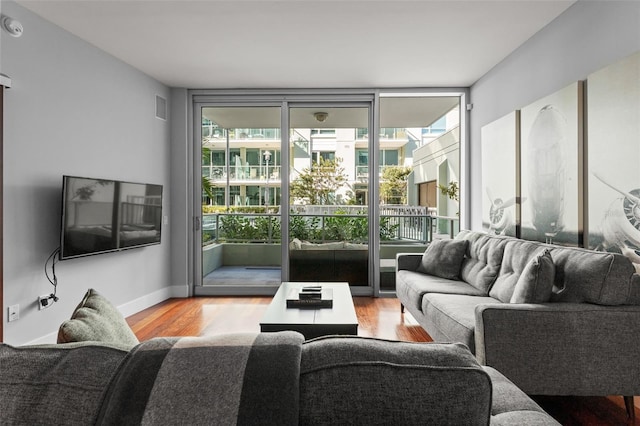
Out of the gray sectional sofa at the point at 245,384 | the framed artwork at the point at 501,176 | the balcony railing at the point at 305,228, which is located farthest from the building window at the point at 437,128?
the gray sectional sofa at the point at 245,384

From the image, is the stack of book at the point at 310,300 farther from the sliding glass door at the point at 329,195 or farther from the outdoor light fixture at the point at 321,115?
the outdoor light fixture at the point at 321,115

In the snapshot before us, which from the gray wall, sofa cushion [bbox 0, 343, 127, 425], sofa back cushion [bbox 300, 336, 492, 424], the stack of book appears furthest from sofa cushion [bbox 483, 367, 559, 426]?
the gray wall

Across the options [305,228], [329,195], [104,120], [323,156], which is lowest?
[305,228]

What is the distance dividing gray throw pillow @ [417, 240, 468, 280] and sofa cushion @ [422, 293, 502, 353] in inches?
27.5

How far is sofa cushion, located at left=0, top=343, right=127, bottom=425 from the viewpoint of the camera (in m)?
0.66

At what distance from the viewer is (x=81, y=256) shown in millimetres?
3387

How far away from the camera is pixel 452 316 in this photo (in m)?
2.54

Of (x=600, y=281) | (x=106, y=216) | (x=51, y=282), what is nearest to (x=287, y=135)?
(x=106, y=216)

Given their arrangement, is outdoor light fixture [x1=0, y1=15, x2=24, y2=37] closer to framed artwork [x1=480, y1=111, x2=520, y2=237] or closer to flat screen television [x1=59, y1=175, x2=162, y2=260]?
flat screen television [x1=59, y1=175, x2=162, y2=260]

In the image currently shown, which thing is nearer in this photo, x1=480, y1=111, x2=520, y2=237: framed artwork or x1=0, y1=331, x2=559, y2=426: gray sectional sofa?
x1=0, y1=331, x2=559, y2=426: gray sectional sofa

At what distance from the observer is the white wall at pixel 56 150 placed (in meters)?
2.92

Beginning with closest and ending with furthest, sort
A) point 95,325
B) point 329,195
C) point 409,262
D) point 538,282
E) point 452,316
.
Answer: point 95,325 < point 538,282 < point 452,316 < point 409,262 < point 329,195

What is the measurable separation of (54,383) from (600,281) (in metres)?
2.46

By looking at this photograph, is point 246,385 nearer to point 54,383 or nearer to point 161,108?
point 54,383
